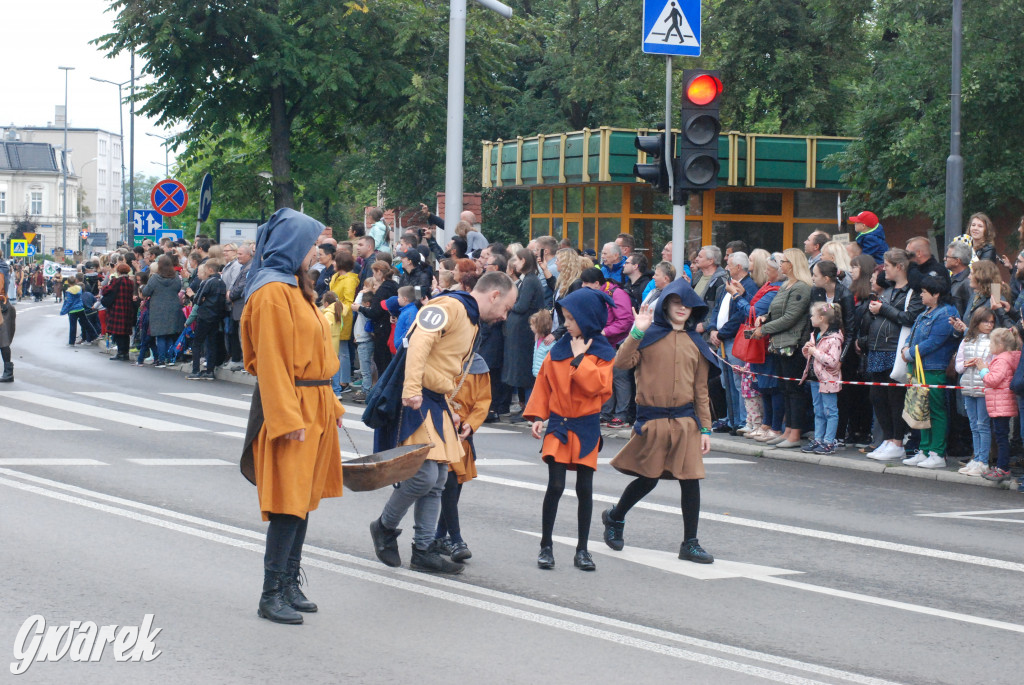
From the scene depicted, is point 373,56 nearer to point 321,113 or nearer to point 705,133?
point 321,113

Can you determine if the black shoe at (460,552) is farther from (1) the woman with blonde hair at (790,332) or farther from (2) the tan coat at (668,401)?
(1) the woman with blonde hair at (790,332)

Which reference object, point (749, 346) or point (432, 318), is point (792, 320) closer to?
point (749, 346)

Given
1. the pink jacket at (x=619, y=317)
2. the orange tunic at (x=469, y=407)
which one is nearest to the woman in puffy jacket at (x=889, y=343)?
the pink jacket at (x=619, y=317)

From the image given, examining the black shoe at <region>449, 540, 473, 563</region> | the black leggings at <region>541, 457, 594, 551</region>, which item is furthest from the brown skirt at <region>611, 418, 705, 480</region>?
the black shoe at <region>449, 540, 473, 563</region>

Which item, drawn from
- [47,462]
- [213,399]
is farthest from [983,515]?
[213,399]

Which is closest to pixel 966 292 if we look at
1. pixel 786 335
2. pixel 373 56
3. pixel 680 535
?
pixel 786 335

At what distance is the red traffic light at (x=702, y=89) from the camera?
40.8 ft

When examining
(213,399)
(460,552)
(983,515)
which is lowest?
(983,515)

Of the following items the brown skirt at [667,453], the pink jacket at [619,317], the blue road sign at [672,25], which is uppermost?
the blue road sign at [672,25]

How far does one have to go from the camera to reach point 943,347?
477 inches

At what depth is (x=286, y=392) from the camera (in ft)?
19.5

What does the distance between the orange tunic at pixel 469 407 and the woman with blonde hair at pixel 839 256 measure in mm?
6919

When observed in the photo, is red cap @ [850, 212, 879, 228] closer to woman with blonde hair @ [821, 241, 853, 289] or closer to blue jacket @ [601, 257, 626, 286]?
woman with blonde hair @ [821, 241, 853, 289]

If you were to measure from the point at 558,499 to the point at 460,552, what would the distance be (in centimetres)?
65
